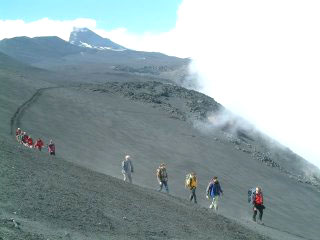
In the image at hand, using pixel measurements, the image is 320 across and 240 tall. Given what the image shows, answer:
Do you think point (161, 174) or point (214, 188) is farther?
point (161, 174)

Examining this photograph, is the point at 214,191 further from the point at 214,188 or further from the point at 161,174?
the point at 161,174

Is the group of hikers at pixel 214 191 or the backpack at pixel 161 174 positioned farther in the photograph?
the backpack at pixel 161 174

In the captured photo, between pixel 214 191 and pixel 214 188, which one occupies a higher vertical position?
pixel 214 188

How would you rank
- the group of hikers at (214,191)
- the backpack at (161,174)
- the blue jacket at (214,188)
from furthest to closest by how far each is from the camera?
the backpack at (161,174)
the blue jacket at (214,188)
the group of hikers at (214,191)

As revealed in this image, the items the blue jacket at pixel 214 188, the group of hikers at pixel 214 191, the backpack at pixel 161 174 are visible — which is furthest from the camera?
the backpack at pixel 161 174

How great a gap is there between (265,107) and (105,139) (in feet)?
243

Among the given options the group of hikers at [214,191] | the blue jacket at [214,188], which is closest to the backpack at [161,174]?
the group of hikers at [214,191]

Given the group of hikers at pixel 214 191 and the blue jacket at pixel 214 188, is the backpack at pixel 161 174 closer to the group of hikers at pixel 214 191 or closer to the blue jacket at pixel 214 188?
the group of hikers at pixel 214 191

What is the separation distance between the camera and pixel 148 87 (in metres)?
60.3

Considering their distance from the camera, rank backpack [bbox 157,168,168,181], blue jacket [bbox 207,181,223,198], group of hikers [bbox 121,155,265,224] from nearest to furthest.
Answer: group of hikers [bbox 121,155,265,224] < blue jacket [bbox 207,181,223,198] < backpack [bbox 157,168,168,181]

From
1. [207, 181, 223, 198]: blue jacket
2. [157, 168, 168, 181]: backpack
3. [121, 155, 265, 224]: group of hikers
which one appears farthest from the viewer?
[157, 168, 168, 181]: backpack

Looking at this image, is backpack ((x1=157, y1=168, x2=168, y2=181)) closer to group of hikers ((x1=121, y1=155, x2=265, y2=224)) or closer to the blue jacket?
group of hikers ((x1=121, y1=155, x2=265, y2=224))

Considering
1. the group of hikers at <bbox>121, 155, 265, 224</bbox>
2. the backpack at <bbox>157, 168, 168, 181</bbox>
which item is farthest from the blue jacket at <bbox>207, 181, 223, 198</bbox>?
the backpack at <bbox>157, 168, 168, 181</bbox>

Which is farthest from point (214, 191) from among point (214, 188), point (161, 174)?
point (161, 174)
